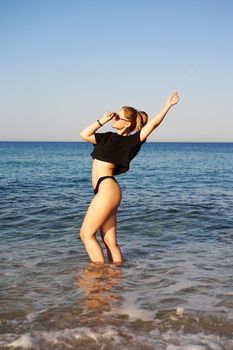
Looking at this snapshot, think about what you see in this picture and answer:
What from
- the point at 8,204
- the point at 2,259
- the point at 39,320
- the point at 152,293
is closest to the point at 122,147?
the point at 152,293

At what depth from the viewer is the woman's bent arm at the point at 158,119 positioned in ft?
18.0

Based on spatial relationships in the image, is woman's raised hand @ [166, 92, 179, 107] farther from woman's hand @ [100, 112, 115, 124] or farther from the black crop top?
woman's hand @ [100, 112, 115, 124]

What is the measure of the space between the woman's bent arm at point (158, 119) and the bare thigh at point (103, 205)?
0.84m

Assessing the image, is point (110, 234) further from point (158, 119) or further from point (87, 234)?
point (158, 119)

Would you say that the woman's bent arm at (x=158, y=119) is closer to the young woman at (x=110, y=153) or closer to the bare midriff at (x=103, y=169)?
the young woman at (x=110, y=153)

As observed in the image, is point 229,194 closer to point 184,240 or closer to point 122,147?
point 184,240

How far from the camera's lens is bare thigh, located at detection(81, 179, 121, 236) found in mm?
5793

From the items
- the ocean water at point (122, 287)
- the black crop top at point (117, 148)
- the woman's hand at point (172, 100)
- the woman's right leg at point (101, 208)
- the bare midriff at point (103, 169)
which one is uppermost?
the woman's hand at point (172, 100)

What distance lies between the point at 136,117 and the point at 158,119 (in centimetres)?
45

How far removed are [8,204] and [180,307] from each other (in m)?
10.1

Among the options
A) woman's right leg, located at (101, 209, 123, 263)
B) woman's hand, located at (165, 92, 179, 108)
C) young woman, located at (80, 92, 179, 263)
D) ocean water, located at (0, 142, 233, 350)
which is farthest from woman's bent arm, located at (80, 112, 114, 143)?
ocean water, located at (0, 142, 233, 350)

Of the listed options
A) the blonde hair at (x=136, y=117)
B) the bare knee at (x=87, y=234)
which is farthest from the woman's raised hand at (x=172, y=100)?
the bare knee at (x=87, y=234)

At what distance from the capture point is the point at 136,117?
5.82m

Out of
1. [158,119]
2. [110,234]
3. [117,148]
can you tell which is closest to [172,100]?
[158,119]
